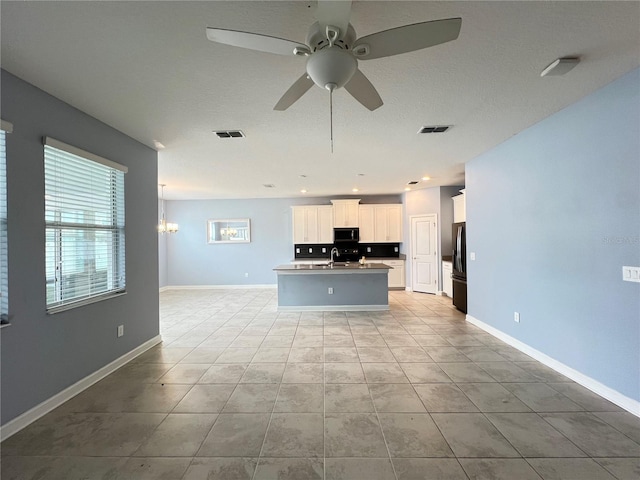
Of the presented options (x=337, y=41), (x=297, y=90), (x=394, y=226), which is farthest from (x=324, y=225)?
(x=337, y=41)

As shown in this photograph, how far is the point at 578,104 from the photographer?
8.44 ft

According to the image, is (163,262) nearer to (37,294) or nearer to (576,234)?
(37,294)

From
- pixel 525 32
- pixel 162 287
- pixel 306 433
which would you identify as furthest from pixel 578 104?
pixel 162 287

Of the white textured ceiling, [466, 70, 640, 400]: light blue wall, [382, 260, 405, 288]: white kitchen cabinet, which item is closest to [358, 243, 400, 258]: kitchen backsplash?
[382, 260, 405, 288]: white kitchen cabinet

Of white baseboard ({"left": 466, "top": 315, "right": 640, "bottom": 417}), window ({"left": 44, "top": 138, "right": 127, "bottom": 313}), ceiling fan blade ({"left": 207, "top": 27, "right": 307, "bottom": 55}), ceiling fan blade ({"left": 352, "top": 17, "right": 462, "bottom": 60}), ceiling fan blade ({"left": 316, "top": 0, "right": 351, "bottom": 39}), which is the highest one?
ceiling fan blade ({"left": 316, "top": 0, "right": 351, "bottom": 39})

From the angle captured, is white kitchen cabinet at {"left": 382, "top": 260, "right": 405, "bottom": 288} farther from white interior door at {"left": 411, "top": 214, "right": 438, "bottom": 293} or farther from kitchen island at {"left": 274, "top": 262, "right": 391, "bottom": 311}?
kitchen island at {"left": 274, "top": 262, "right": 391, "bottom": 311}

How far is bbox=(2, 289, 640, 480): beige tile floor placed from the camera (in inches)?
66.4

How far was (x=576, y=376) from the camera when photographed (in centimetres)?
264

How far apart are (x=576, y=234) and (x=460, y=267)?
2.48 meters

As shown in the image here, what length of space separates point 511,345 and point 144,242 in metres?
4.93

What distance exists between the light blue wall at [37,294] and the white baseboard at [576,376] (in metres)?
4.70

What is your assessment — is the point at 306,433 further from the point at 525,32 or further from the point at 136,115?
→ the point at 136,115

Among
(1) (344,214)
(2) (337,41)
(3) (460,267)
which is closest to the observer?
(2) (337,41)

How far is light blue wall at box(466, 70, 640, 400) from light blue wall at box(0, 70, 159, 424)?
15.5 feet
